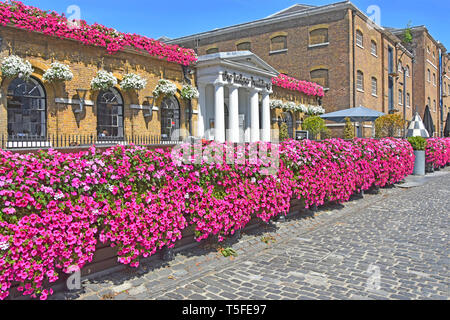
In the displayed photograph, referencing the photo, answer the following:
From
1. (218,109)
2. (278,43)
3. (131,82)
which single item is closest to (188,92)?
(218,109)

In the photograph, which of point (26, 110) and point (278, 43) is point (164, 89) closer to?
point (26, 110)

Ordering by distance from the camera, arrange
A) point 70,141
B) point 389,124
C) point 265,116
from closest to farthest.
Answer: point 70,141 < point 389,124 < point 265,116

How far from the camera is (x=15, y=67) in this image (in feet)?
36.1

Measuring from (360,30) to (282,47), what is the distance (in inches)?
245

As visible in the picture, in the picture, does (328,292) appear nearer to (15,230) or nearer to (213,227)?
(213,227)

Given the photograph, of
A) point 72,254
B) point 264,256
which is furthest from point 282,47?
point 72,254

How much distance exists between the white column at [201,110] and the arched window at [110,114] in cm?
466

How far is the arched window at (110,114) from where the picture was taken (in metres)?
14.3

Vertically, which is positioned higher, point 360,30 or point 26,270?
point 360,30

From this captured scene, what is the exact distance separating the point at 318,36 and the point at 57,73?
2212 cm

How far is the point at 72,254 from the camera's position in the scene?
400 centimetres

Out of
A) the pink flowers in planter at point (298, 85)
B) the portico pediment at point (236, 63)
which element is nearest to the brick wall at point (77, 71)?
the portico pediment at point (236, 63)

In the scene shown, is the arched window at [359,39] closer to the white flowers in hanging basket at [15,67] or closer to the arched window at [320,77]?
the arched window at [320,77]
